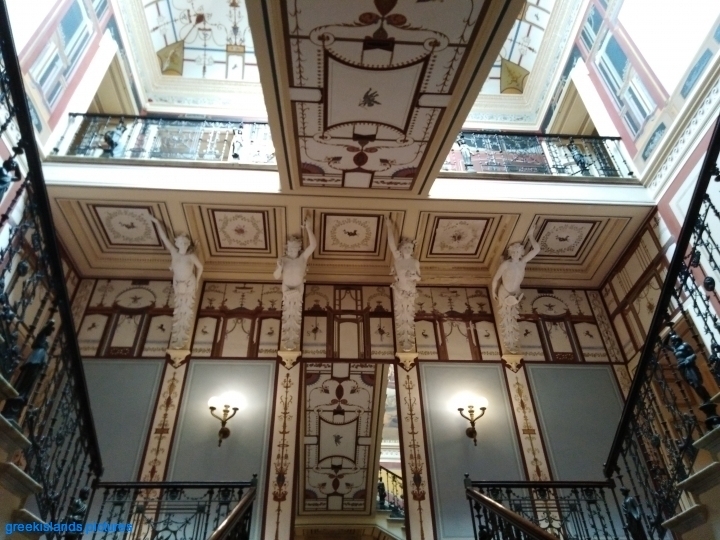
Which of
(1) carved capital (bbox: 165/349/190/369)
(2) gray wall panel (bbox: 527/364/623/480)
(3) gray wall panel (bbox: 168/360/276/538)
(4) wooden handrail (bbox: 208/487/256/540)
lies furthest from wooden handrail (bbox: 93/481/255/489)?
(2) gray wall panel (bbox: 527/364/623/480)

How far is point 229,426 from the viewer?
646 centimetres

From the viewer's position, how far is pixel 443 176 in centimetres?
700

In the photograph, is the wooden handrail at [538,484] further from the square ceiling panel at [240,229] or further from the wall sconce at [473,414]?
the square ceiling panel at [240,229]

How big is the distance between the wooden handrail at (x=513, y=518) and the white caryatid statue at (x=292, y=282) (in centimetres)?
312

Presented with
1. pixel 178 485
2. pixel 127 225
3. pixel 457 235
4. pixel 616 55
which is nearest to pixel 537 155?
pixel 457 235

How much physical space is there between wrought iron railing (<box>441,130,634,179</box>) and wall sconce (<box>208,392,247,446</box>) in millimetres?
3950

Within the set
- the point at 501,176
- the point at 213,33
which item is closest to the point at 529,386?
the point at 501,176

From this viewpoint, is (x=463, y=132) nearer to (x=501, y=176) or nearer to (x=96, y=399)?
(x=501, y=176)

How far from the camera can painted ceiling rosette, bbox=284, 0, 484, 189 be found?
444 cm

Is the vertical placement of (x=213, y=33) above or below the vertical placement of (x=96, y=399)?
above

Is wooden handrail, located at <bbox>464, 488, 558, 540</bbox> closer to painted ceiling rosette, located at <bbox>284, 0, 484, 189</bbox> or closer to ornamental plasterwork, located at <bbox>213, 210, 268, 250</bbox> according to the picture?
painted ceiling rosette, located at <bbox>284, 0, 484, 189</bbox>

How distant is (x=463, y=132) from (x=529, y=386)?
359 centimetres

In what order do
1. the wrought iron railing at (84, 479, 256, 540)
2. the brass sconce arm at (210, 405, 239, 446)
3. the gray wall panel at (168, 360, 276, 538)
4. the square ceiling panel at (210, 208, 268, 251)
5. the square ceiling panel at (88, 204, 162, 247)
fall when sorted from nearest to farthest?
the wrought iron railing at (84, 479, 256, 540), the gray wall panel at (168, 360, 276, 538), the brass sconce arm at (210, 405, 239, 446), the square ceiling panel at (88, 204, 162, 247), the square ceiling panel at (210, 208, 268, 251)

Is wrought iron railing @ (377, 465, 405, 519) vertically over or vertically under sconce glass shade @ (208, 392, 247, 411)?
over
